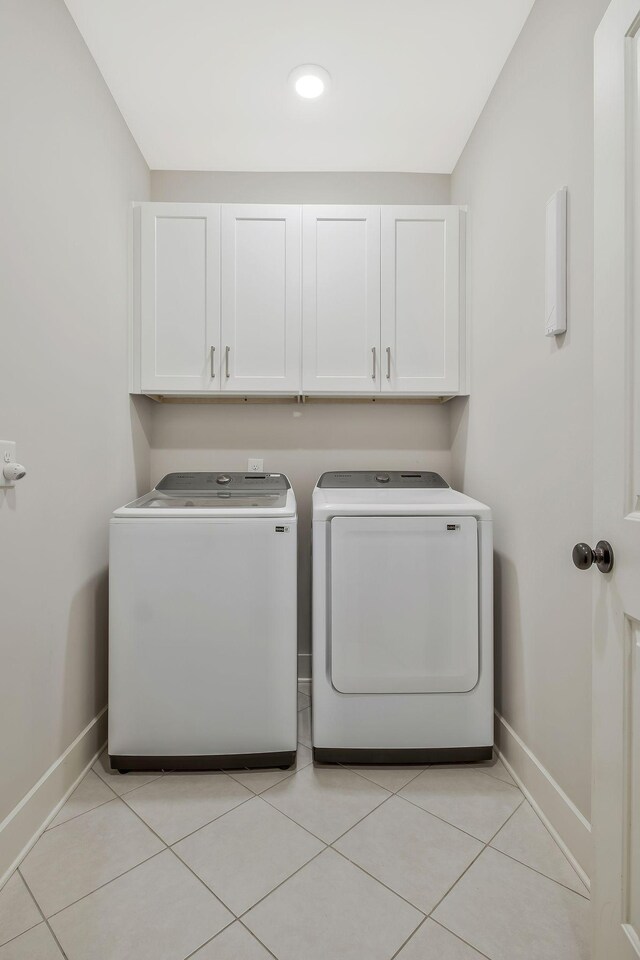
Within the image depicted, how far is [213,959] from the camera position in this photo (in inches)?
40.4

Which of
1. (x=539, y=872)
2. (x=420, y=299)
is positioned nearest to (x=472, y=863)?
(x=539, y=872)

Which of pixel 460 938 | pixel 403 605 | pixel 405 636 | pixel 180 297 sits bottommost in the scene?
pixel 460 938

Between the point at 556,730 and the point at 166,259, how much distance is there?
228cm

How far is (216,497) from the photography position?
2008 millimetres

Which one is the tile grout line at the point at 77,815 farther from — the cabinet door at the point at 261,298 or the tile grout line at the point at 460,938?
the cabinet door at the point at 261,298

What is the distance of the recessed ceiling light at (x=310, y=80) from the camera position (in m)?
1.73

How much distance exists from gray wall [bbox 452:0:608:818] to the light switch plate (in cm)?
149

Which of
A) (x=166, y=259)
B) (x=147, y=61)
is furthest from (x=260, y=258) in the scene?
(x=147, y=61)

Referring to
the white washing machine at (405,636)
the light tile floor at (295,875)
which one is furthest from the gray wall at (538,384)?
the light tile floor at (295,875)

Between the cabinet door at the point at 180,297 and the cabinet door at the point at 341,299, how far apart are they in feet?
1.34

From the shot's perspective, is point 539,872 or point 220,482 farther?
point 220,482

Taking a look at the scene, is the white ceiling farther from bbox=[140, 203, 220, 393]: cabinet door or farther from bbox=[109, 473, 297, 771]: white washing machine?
bbox=[109, 473, 297, 771]: white washing machine

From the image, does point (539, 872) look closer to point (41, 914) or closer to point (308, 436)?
point (41, 914)

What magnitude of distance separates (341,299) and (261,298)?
0.36m
